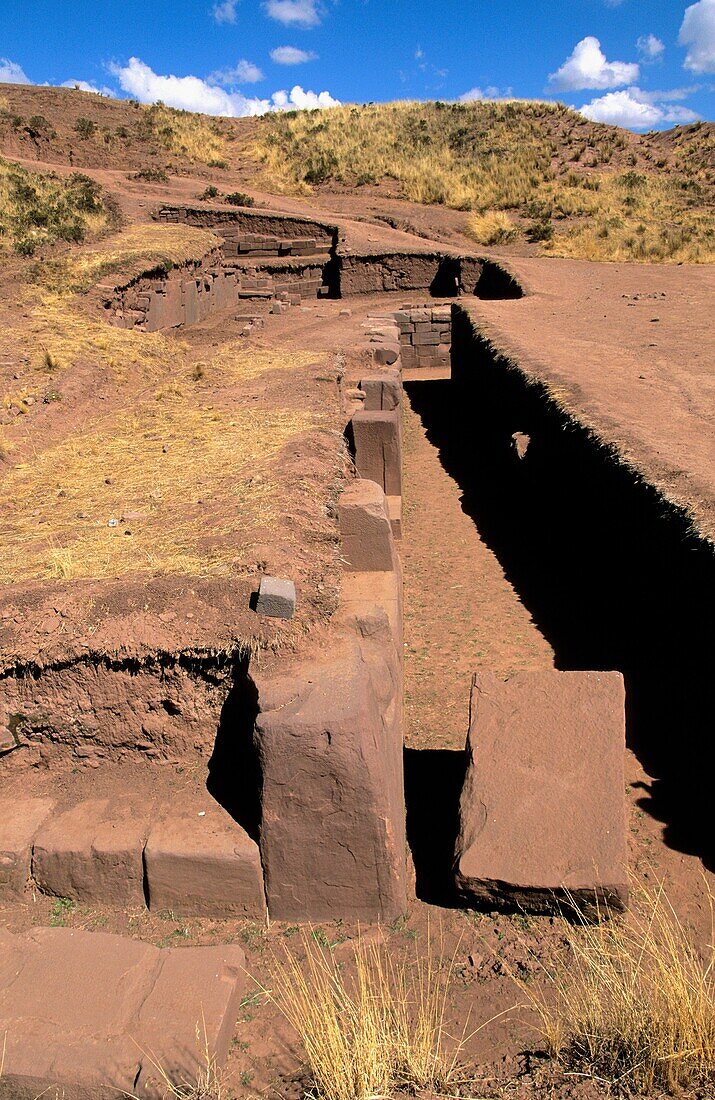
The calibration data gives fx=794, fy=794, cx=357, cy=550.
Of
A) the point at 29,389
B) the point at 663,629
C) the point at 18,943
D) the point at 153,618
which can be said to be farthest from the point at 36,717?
the point at 29,389

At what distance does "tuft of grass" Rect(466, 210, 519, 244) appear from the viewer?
Answer: 25406 millimetres

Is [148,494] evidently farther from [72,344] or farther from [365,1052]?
[72,344]

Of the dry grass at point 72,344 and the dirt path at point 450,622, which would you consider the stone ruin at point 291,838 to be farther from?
the dry grass at point 72,344

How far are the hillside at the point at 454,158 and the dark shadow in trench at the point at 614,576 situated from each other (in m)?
15.1

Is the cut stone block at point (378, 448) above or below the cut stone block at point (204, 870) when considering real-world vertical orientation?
above

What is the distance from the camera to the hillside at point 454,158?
2600 cm

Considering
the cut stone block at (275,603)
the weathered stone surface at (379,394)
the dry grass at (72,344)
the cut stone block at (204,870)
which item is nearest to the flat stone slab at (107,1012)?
the cut stone block at (204,870)

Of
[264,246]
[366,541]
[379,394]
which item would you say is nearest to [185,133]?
[264,246]

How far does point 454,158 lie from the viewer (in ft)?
112

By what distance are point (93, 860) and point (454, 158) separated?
35612 mm

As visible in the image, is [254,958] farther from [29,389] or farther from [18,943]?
[29,389]

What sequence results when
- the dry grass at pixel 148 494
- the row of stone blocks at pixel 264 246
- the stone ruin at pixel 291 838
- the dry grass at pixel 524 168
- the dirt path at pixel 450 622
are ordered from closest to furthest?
1. the stone ruin at pixel 291 838
2. the dry grass at pixel 148 494
3. the dirt path at pixel 450 622
4. the row of stone blocks at pixel 264 246
5. the dry grass at pixel 524 168

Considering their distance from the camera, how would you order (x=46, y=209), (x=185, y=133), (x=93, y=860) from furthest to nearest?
(x=185, y=133), (x=46, y=209), (x=93, y=860)

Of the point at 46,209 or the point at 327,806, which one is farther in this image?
the point at 46,209
